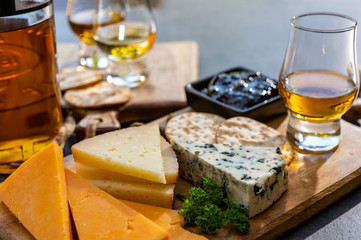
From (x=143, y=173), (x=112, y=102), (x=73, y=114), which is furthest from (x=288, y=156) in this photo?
(x=73, y=114)

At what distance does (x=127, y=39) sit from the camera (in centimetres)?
218

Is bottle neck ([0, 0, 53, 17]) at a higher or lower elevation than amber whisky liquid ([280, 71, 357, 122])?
higher

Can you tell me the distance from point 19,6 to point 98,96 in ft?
2.07

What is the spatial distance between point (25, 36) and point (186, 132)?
57 centimetres

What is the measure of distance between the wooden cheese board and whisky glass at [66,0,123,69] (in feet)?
3.56

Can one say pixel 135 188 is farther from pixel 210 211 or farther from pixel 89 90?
pixel 89 90

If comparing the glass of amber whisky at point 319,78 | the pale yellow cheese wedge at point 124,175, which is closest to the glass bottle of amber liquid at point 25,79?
the pale yellow cheese wedge at point 124,175

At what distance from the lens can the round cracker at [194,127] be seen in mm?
1645

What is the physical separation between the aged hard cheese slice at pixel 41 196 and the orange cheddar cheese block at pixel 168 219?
0.63ft

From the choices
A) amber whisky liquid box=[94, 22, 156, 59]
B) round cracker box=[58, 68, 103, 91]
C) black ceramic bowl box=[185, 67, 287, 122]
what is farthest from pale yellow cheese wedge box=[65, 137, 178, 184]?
amber whisky liquid box=[94, 22, 156, 59]

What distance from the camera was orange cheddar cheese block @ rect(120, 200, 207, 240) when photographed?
124cm

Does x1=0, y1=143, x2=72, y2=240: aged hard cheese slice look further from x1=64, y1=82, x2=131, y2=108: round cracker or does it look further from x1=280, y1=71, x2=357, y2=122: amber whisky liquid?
x1=280, y1=71, x2=357, y2=122: amber whisky liquid

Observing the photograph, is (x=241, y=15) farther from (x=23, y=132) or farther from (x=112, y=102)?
(x=23, y=132)

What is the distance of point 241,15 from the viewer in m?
3.35
